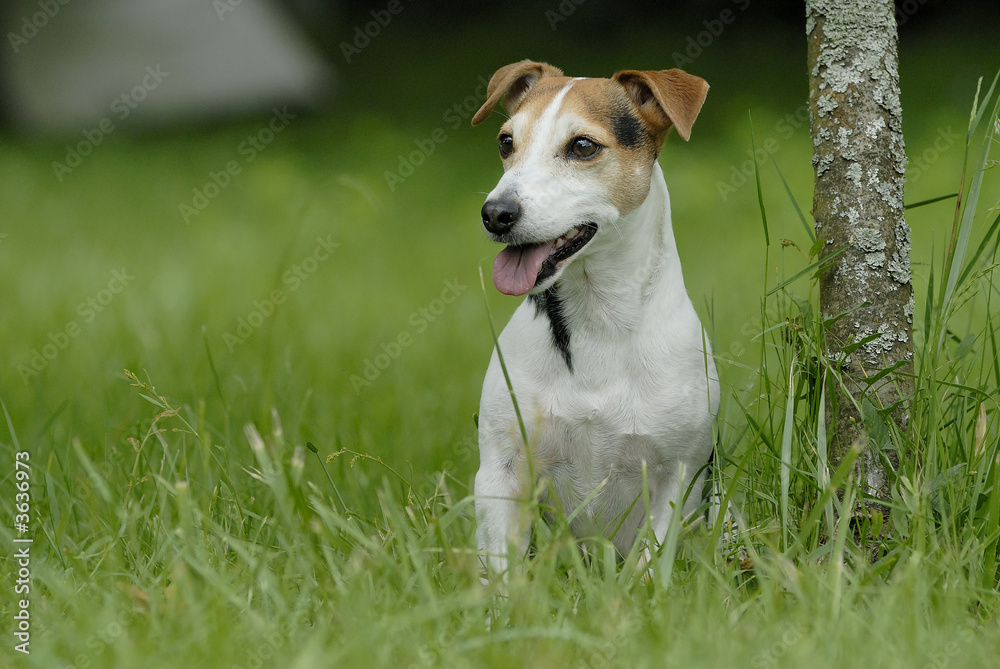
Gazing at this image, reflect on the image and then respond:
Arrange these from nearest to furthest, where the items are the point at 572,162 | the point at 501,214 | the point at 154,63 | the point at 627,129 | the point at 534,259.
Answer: the point at 501,214 < the point at 534,259 < the point at 572,162 < the point at 627,129 < the point at 154,63

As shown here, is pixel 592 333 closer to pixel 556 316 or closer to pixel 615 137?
pixel 556 316

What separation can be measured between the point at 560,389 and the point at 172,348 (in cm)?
328

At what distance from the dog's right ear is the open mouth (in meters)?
0.64

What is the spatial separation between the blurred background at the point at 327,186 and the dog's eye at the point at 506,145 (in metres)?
1.21

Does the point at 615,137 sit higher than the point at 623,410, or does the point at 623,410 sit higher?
the point at 615,137

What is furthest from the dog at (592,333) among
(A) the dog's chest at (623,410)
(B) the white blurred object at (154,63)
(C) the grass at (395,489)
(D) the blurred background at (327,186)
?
(B) the white blurred object at (154,63)

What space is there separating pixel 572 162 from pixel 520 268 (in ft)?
1.25

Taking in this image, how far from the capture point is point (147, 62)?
36.9 feet

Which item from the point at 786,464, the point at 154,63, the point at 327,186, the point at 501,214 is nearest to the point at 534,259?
the point at 501,214

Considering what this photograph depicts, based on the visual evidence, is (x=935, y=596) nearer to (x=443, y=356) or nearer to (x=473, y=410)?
(x=473, y=410)


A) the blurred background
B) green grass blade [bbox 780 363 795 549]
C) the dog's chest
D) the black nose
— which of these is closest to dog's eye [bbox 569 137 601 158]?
the black nose

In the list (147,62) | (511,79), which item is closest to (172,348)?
(511,79)

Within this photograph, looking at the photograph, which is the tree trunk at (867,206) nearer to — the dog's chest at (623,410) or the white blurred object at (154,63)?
the dog's chest at (623,410)

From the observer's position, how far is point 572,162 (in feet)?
9.90
